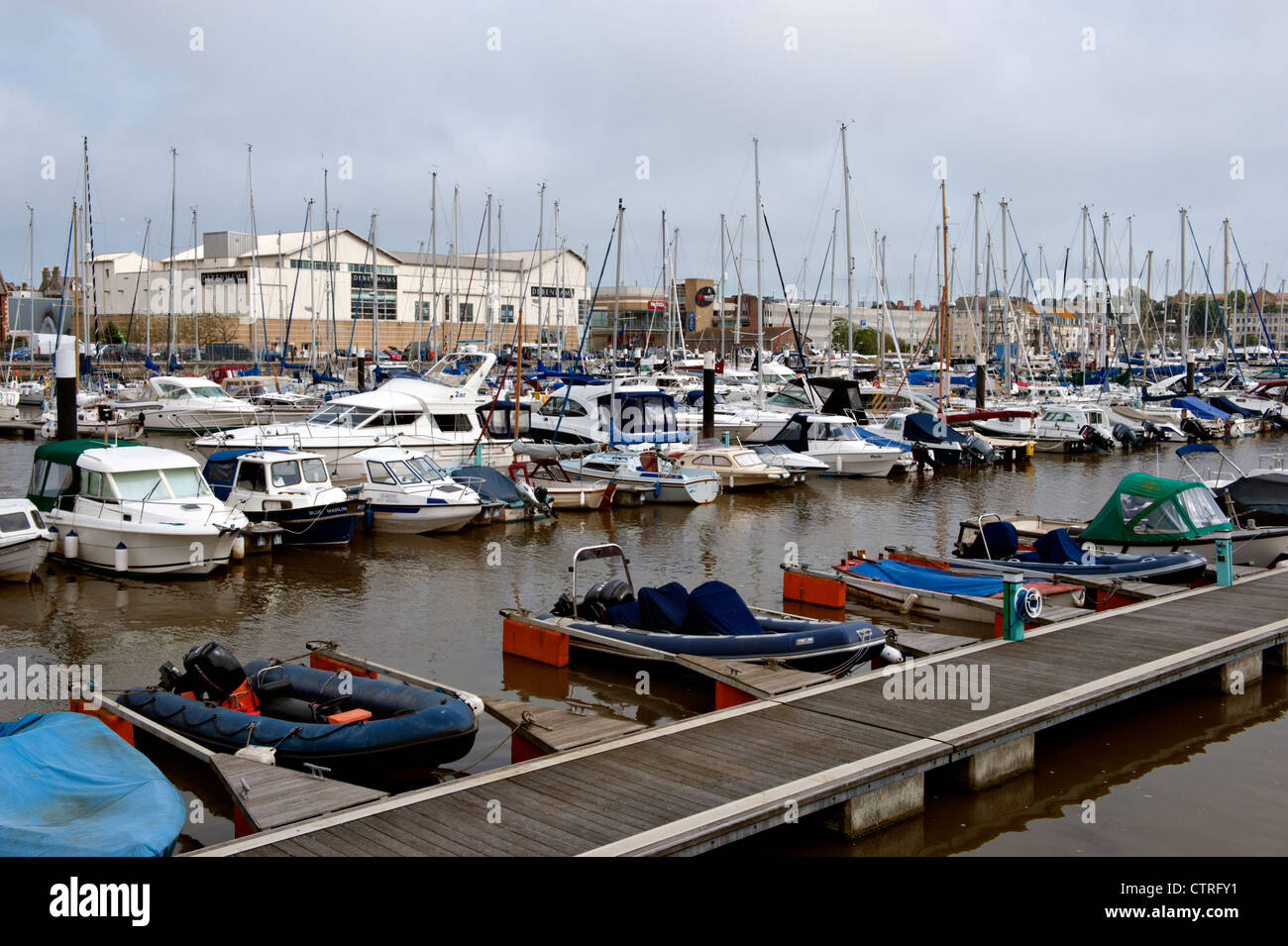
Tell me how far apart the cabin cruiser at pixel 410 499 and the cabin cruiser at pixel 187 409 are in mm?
20292

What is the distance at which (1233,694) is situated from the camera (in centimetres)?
1386

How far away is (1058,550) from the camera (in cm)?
1855

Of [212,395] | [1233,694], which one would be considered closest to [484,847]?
[1233,694]

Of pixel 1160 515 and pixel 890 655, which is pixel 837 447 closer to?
pixel 1160 515

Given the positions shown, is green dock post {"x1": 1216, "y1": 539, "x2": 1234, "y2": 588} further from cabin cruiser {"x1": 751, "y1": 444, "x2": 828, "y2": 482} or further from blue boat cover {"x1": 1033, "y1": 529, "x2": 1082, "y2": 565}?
cabin cruiser {"x1": 751, "y1": 444, "x2": 828, "y2": 482}

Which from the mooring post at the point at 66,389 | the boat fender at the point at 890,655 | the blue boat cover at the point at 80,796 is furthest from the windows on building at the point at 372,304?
the blue boat cover at the point at 80,796

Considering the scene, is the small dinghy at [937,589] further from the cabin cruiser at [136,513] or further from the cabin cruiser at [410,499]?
the cabin cruiser at [136,513]

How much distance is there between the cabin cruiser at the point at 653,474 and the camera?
2919cm

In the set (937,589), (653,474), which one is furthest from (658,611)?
(653,474)

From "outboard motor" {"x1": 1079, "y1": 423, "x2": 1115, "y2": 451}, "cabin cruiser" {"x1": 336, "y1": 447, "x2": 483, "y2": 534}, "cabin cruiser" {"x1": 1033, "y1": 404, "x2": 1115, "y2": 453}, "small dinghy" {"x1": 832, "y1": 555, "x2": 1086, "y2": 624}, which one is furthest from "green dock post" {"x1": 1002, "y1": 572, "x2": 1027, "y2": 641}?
"outboard motor" {"x1": 1079, "y1": 423, "x2": 1115, "y2": 451}

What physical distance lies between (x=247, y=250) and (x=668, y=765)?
95.1m

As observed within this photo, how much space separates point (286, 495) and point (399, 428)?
32.1 feet

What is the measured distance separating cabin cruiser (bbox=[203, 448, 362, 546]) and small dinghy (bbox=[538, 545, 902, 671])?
8616mm
